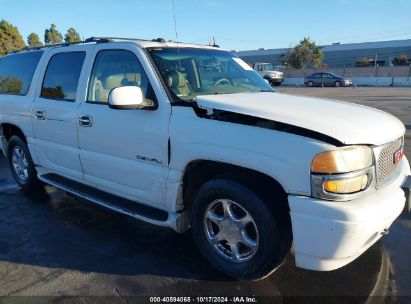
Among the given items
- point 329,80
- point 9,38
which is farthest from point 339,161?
point 9,38

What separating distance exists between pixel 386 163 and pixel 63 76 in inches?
139

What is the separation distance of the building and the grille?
68.2 metres

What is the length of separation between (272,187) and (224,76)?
157 centimetres

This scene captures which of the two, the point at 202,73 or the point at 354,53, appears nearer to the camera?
the point at 202,73

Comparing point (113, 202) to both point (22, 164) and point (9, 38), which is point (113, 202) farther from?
point (9, 38)

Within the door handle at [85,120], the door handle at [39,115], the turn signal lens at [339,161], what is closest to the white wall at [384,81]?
the door handle at [39,115]

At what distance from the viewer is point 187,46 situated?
4.35 meters

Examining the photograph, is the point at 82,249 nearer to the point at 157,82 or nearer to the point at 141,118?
the point at 141,118

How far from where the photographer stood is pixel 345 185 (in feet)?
8.96

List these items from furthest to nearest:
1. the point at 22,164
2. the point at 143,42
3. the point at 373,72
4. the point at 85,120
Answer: the point at 373,72, the point at 22,164, the point at 85,120, the point at 143,42

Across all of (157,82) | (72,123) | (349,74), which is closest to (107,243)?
(72,123)

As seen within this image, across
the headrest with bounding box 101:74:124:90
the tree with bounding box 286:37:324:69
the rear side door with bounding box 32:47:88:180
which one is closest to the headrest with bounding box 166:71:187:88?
the headrest with bounding box 101:74:124:90

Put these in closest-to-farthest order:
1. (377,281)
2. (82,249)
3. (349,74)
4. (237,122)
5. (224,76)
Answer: (237,122) < (377,281) < (82,249) < (224,76) < (349,74)

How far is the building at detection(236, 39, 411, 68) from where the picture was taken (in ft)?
227
